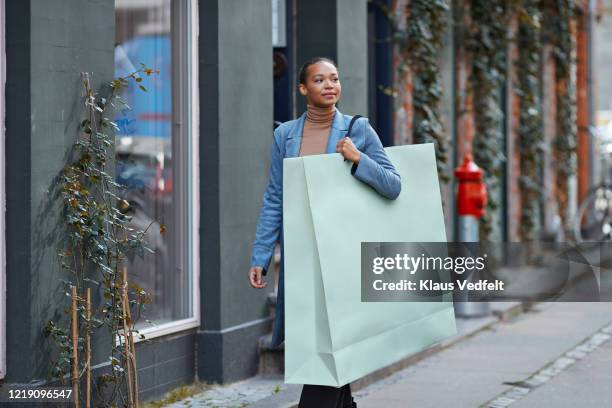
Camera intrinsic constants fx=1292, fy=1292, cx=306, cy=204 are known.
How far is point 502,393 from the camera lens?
25.2 ft

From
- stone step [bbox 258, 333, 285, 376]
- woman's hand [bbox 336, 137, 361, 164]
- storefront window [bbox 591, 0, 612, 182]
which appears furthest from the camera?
storefront window [bbox 591, 0, 612, 182]

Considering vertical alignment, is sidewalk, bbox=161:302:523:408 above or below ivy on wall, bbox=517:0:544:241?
below

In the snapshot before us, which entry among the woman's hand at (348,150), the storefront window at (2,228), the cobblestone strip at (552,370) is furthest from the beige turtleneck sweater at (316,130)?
the cobblestone strip at (552,370)

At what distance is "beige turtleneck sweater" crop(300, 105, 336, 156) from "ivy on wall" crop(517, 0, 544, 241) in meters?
10.9

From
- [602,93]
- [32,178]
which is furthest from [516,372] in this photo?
[602,93]

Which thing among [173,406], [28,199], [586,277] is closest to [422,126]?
[586,277]

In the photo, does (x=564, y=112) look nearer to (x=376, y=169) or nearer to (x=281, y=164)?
(x=281, y=164)

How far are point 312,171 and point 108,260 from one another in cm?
159

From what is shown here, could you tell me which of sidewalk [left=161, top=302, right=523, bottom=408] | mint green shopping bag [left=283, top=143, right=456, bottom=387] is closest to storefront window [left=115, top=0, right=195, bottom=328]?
sidewalk [left=161, top=302, right=523, bottom=408]

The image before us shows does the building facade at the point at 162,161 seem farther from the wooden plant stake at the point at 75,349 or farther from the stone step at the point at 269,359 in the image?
the wooden plant stake at the point at 75,349

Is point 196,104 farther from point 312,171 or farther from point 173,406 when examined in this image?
point 312,171

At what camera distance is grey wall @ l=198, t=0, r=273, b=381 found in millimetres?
7781

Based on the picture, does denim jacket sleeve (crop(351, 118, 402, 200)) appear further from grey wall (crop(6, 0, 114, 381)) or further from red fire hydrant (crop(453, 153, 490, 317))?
red fire hydrant (crop(453, 153, 490, 317))

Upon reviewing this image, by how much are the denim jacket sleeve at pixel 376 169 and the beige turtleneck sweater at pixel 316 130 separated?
5.4 inches
